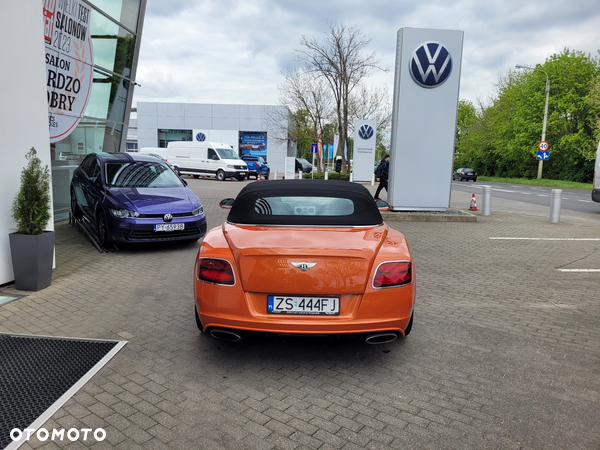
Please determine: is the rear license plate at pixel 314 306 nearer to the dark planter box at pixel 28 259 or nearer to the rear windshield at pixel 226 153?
the dark planter box at pixel 28 259

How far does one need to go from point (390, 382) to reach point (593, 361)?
1866 mm

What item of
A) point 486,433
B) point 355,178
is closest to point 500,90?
point 355,178

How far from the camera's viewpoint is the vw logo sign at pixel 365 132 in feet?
94.5

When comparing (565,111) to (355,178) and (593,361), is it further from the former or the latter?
(593,361)

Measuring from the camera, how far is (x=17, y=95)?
19.1ft

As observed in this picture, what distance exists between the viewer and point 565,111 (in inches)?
1805

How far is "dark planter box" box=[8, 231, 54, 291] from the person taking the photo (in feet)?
19.0

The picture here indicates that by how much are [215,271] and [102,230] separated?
18.4ft

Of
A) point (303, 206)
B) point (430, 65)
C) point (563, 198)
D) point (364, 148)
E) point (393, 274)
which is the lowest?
point (563, 198)

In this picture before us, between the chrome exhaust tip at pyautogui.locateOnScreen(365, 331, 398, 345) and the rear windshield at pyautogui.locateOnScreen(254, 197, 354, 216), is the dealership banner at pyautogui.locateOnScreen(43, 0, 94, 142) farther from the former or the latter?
the chrome exhaust tip at pyautogui.locateOnScreen(365, 331, 398, 345)

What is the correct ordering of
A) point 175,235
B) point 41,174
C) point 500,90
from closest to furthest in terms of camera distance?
point 41,174
point 175,235
point 500,90

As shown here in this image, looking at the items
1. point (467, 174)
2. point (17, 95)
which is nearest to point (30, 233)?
point (17, 95)

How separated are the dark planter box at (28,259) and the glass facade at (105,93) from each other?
20.7 ft

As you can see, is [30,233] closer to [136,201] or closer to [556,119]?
[136,201]
